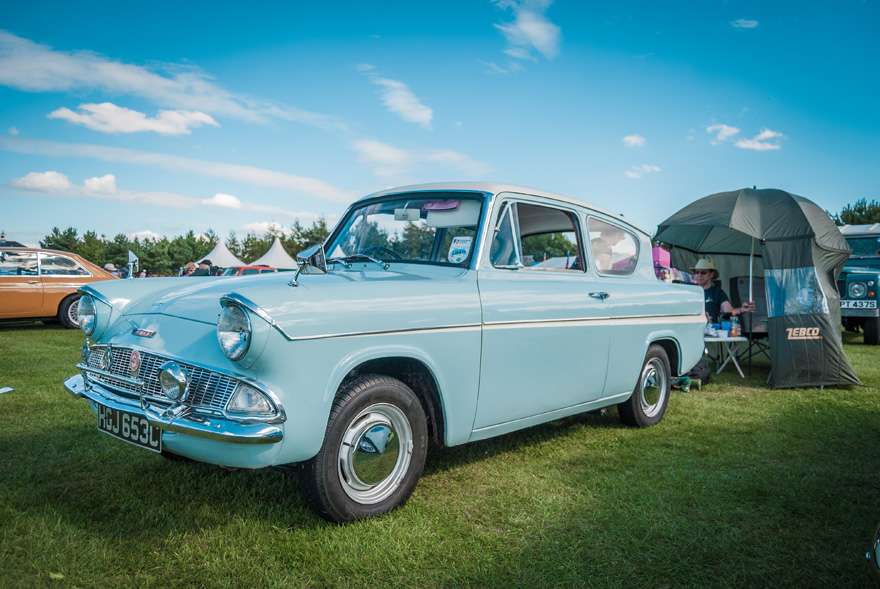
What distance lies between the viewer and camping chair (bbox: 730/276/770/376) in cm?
735

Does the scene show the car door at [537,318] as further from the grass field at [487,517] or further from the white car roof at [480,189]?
the grass field at [487,517]

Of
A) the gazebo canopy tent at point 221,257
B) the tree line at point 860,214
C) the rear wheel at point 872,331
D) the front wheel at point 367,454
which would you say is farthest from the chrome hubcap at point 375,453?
the tree line at point 860,214

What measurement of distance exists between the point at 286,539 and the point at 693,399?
473cm

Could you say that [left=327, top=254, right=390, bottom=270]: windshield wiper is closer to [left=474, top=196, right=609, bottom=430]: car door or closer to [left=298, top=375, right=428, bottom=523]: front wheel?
[left=474, top=196, right=609, bottom=430]: car door

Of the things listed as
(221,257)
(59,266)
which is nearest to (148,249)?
(221,257)

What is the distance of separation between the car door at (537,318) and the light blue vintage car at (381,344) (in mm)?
12

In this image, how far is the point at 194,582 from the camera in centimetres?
231

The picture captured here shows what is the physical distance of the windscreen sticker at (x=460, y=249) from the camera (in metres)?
3.38

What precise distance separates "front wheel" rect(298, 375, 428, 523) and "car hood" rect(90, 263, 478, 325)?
403mm

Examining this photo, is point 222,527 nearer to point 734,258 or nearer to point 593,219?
point 593,219

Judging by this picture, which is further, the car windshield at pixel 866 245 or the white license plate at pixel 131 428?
the car windshield at pixel 866 245

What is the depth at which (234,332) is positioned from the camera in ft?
7.80

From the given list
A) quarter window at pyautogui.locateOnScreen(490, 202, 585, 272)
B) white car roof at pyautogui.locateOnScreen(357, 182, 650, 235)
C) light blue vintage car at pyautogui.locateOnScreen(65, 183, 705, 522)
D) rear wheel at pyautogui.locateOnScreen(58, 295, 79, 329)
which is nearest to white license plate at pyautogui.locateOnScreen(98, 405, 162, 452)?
light blue vintage car at pyautogui.locateOnScreen(65, 183, 705, 522)

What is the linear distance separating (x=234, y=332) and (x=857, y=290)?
12016 millimetres
